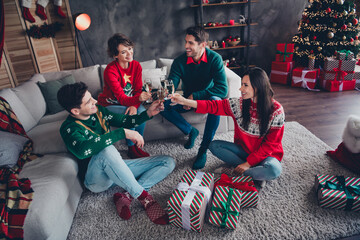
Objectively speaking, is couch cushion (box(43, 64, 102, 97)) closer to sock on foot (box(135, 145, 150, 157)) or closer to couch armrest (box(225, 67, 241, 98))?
sock on foot (box(135, 145, 150, 157))

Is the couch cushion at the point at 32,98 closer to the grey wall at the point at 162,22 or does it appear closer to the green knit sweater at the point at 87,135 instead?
→ the green knit sweater at the point at 87,135

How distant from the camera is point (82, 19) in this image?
3660 millimetres

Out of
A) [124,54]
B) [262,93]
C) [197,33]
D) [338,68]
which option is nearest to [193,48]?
[197,33]

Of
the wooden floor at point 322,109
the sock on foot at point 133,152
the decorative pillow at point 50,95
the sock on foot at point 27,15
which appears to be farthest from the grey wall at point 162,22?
the sock on foot at point 133,152

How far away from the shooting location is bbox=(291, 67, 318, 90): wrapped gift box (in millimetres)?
3996

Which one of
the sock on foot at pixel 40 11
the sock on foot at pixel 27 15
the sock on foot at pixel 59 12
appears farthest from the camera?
the sock on foot at pixel 59 12

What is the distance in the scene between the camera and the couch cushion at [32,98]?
2348 millimetres

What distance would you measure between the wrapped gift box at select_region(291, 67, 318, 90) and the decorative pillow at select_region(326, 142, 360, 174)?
222 cm

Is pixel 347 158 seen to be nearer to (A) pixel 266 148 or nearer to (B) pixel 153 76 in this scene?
(A) pixel 266 148

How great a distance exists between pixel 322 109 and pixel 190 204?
2633mm

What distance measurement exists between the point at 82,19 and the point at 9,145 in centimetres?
260

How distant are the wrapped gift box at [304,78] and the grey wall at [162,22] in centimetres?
99

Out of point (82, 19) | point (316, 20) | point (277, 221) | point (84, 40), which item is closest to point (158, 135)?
point (277, 221)

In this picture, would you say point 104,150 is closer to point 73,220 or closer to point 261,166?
point 73,220
